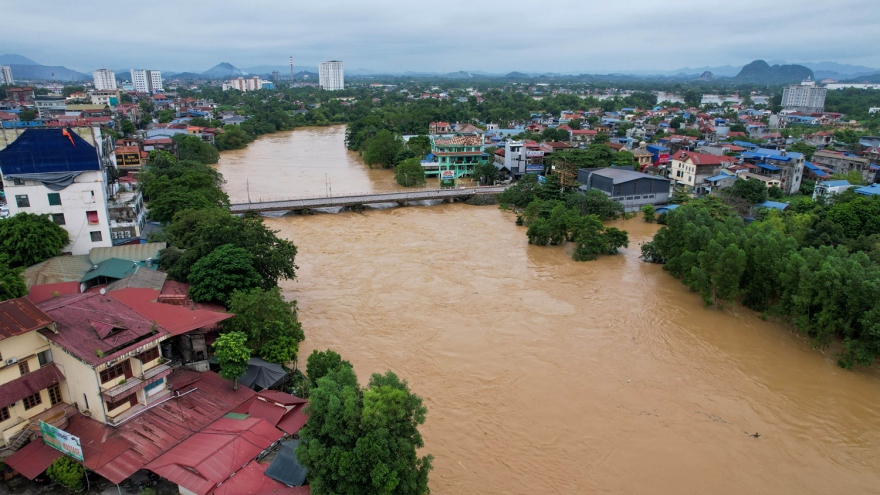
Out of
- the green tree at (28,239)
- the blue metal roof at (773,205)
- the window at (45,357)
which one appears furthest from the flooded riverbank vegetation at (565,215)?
the window at (45,357)

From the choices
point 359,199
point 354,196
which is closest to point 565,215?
point 359,199

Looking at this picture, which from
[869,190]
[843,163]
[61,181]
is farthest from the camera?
[843,163]

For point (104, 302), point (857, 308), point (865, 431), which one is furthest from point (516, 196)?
point (104, 302)

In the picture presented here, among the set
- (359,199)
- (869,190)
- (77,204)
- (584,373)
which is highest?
(77,204)

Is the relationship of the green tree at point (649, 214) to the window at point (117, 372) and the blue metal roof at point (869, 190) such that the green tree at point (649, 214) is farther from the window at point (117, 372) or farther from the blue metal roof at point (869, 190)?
the window at point (117, 372)

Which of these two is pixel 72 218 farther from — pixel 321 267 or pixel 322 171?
pixel 322 171

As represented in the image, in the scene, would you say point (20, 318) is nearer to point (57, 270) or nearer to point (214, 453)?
point (214, 453)
